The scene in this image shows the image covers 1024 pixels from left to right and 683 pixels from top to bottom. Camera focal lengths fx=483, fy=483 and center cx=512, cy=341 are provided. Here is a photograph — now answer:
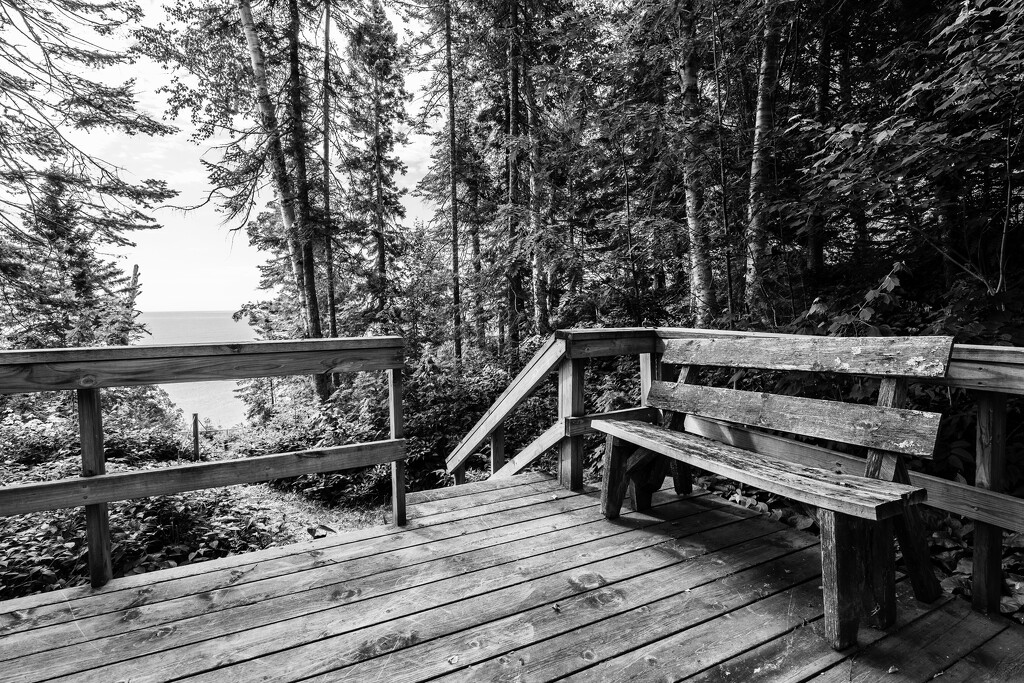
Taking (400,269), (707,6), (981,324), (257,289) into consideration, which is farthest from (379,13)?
(981,324)

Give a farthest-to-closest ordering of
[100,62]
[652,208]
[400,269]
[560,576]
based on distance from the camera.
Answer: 1. [400,269]
2. [100,62]
3. [652,208]
4. [560,576]

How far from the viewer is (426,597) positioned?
85.2 inches

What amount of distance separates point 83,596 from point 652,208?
5990mm

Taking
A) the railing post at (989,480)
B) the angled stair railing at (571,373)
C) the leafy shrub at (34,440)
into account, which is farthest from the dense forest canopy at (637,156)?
the leafy shrub at (34,440)

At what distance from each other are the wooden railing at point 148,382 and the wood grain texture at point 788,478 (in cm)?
148

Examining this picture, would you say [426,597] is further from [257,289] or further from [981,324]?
[257,289]

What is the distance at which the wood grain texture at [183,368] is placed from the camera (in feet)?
6.70

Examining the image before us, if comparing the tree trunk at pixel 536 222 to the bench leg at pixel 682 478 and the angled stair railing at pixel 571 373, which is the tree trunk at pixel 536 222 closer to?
the angled stair railing at pixel 571 373

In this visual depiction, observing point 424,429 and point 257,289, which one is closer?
point 424,429

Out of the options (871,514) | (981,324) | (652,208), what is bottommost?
(871,514)

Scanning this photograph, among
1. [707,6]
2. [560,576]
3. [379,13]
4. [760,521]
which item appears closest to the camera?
[560,576]

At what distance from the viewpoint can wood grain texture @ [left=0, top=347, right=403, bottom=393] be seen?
204 centimetres

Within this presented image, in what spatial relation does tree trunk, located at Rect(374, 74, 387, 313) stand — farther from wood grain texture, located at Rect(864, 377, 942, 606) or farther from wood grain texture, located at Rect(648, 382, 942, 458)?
wood grain texture, located at Rect(864, 377, 942, 606)

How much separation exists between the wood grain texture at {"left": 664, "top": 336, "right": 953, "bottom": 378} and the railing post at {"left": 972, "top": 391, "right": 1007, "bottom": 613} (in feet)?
0.91
